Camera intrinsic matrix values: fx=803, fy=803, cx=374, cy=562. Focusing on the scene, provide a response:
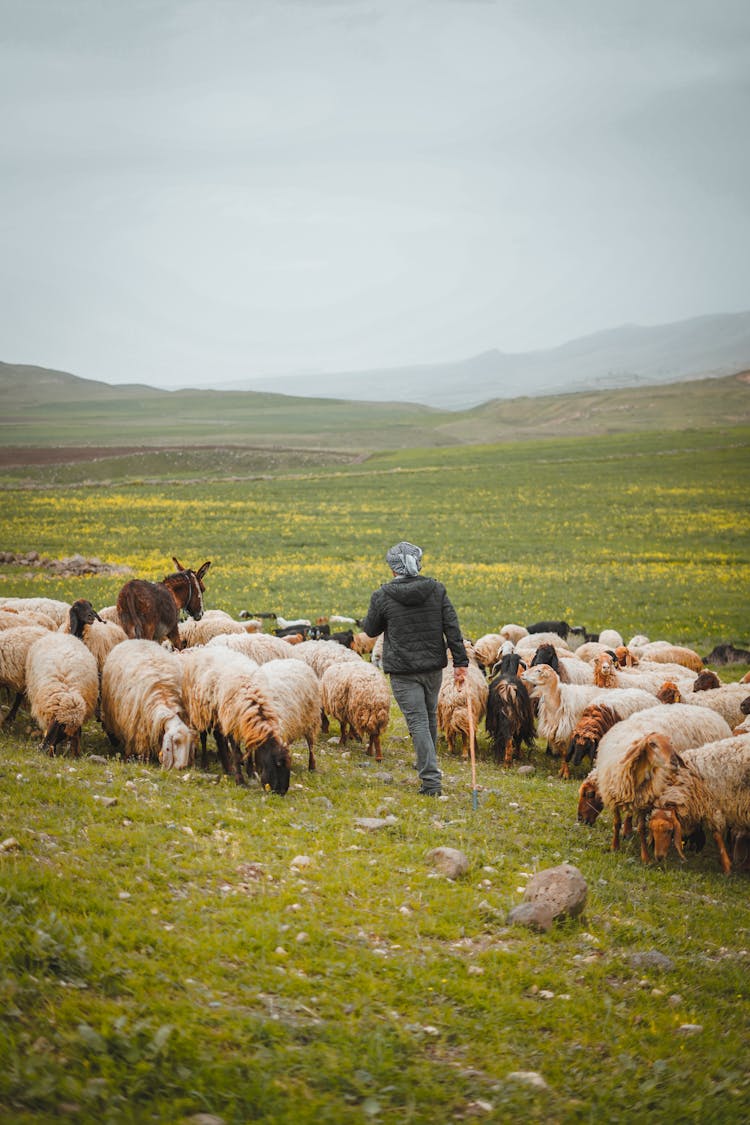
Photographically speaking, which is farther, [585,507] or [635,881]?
[585,507]

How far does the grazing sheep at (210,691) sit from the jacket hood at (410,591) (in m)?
1.93

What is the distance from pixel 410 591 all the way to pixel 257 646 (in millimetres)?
3983

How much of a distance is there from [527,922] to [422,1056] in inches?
70.0

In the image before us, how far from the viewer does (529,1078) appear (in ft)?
14.5

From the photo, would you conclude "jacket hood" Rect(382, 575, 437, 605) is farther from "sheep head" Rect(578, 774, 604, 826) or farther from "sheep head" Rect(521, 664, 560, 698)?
"sheep head" Rect(521, 664, 560, 698)

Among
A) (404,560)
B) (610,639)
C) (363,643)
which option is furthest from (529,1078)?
(610,639)

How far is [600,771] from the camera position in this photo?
848cm

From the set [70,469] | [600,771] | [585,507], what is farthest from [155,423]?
[600,771]

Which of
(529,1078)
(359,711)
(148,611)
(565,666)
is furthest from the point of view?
(565,666)

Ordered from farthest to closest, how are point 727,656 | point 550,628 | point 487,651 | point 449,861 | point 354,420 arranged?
point 354,420 → point 550,628 → point 727,656 → point 487,651 → point 449,861

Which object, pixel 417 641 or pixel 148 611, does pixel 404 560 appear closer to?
pixel 417 641

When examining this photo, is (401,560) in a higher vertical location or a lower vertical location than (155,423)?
lower

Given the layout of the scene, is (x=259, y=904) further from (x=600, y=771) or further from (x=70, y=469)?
(x=70, y=469)

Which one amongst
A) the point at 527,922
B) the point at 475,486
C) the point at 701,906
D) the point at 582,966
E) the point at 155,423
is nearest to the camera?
the point at 582,966
